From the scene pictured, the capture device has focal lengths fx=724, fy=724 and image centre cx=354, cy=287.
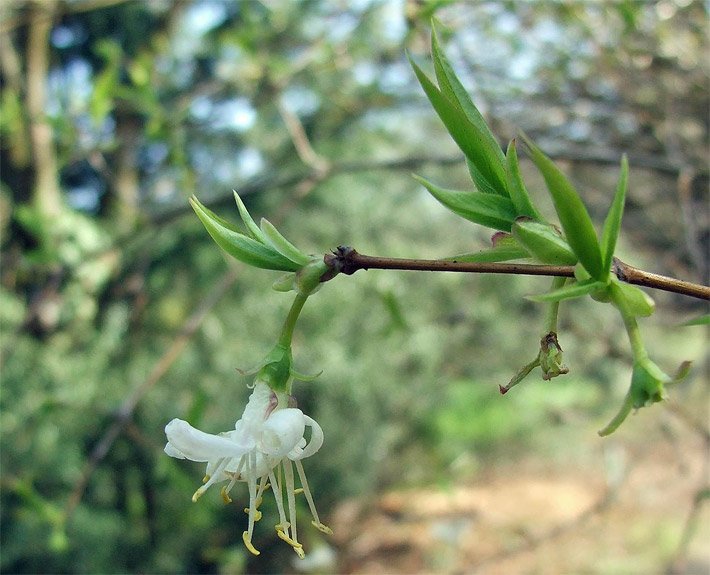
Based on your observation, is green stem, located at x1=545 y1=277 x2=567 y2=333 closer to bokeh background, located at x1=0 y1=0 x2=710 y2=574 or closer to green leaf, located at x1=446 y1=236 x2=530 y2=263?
green leaf, located at x1=446 y1=236 x2=530 y2=263

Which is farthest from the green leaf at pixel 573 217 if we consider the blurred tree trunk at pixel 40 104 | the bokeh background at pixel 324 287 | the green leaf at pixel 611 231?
the blurred tree trunk at pixel 40 104

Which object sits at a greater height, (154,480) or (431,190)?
(431,190)

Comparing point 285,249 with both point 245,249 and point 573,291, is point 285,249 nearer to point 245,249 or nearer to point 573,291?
point 245,249

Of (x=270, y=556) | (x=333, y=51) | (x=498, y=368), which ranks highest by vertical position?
(x=333, y=51)

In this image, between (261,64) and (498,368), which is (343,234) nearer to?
(498,368)

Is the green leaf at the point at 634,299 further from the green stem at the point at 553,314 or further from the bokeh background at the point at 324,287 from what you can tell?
the bokeh background at the point at 324,287

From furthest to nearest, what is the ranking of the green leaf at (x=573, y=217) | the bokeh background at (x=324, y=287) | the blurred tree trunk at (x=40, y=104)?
1. the blurred tree trunk at (x=40, y=104)
2. the bokeh background at (x=324, y=287)
3. the green leaf at (x=573, y=217)

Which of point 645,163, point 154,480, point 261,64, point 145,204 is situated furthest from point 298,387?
point 645,163

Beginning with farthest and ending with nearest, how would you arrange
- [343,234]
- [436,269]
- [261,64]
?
[343,234], [261,64], [436,269]
